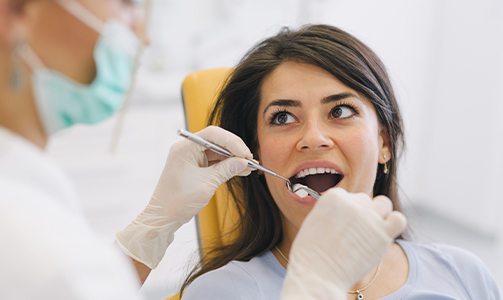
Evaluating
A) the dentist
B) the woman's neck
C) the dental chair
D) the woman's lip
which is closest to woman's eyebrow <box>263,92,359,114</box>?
the woman's lip

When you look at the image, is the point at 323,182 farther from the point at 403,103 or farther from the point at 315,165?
the point at 403,103

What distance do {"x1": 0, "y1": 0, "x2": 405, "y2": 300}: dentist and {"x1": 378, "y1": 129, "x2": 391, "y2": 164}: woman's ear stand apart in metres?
0.52

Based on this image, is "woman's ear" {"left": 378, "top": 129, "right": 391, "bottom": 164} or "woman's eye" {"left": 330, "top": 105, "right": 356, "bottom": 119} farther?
"woman's ear" {"left": 378, "top": 129, "right": 391, "bottom": 164}

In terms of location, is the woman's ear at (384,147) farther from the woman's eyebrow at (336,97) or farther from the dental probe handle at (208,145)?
the dental probe handle at (208,145)

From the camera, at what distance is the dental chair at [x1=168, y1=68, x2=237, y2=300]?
1.76 metres

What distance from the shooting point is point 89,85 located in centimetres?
96

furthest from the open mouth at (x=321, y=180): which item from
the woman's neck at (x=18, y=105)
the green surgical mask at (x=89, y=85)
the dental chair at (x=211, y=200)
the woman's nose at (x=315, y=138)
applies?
the woman's neck at (x=18, y=105)

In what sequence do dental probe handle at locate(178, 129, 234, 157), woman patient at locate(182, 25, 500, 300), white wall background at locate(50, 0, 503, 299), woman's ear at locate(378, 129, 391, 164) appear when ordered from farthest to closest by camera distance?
white wall background at locate(50, 0, 503, 299), woman's ear at locate(378, 129, 391, 164), woman patient at locate(182, 25, 500, 300), dental probe handle at locate(178, 129, 234, 157)

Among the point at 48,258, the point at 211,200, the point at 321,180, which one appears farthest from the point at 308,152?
the point at 48,258

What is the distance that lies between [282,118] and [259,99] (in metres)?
0.09

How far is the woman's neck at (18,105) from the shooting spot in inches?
34.1

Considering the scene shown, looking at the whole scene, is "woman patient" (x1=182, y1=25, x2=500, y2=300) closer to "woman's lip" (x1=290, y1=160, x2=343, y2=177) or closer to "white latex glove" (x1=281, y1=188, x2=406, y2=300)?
"woman's lip" (x1=290, y1=160, x2=343, y2=177)

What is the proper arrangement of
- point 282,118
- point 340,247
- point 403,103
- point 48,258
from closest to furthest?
1. point 48,258
2. point 340,247
3. point 282,118
4. point 403,103

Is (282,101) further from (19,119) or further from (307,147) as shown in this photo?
(19,119)
